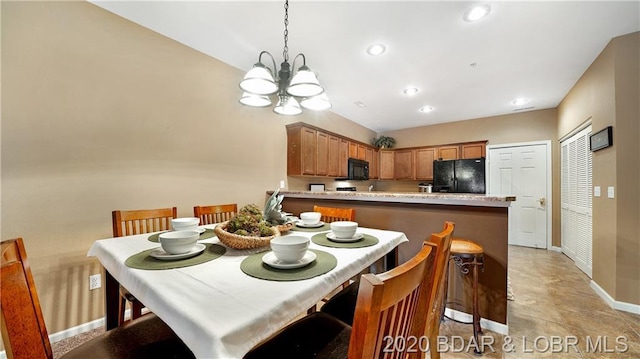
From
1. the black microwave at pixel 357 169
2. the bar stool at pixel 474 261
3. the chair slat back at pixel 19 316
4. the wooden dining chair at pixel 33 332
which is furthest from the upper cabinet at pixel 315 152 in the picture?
the chair slat back at pixel 19 316

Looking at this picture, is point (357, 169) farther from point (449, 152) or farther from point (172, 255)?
point (172, 255)

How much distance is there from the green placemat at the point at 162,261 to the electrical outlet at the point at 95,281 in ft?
4.31

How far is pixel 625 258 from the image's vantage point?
88.8 inches

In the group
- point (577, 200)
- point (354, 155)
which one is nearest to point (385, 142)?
point (354, 155)

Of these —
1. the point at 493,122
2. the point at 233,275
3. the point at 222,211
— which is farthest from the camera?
the point at 493,122

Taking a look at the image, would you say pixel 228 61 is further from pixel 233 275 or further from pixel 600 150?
pixel 600 150

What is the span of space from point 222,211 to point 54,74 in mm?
1573

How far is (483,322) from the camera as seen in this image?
1942mm

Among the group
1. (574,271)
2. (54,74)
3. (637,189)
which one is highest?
(54,74)

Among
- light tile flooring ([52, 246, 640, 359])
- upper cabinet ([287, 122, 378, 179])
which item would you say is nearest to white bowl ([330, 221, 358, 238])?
light tile flooring ([52, 246, 640, 359])

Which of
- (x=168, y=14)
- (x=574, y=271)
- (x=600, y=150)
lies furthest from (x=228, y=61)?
(x=574, y=271)

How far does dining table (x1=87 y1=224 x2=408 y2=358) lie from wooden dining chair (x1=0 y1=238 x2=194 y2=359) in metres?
0.22

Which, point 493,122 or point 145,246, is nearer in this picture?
point 145,246

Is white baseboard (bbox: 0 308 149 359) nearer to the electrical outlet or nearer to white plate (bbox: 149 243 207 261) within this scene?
the electrical outlet
